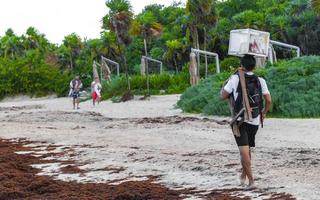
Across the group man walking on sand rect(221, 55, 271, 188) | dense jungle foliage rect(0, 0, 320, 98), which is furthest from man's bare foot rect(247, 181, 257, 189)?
dense jungle foliage rect(0, 0, 320, 98)

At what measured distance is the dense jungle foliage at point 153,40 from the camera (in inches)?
1727

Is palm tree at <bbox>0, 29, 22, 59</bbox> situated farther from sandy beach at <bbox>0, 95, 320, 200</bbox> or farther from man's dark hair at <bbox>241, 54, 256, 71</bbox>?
man's dark hair at <bbox>241, 54, 256, 71</bbox>

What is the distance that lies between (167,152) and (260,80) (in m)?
4.93

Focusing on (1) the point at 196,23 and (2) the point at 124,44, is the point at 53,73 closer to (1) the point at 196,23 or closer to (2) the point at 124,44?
(2) the point at 124,44

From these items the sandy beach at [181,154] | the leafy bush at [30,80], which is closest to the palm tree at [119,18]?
the leafy bush at [30,80]

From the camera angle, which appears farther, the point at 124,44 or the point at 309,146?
the point at 124,44

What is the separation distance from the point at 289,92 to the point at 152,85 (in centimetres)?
2285

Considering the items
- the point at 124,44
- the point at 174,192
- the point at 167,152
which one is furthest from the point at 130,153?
the point at 124,44

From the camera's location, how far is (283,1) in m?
57.8

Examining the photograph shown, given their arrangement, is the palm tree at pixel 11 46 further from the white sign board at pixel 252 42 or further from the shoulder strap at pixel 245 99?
the shoulder strap at pixel 245 99

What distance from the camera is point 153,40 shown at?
63062 millimetres

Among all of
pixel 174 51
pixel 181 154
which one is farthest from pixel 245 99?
pixel 174 51

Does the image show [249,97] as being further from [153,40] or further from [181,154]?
[153,40]

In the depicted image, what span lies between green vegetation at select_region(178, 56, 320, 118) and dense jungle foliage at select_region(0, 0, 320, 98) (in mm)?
Result: 6505
